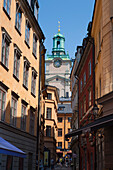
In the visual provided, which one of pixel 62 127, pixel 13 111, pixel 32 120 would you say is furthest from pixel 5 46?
pixel 62 127

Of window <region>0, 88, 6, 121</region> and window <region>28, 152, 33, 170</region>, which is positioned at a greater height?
window <region>0, 88, 6, 121</region>

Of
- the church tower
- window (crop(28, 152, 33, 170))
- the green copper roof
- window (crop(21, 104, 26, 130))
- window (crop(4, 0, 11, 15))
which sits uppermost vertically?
the green copper roof

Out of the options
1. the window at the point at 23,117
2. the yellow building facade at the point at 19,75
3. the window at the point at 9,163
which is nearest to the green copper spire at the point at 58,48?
the yellow building facade at the point at 19,75

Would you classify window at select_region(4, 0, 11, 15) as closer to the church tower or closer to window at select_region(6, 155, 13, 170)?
window at select_region(6, 155, 13, 170)

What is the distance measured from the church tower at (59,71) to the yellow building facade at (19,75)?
8419cm

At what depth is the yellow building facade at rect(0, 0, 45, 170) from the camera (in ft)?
62.4

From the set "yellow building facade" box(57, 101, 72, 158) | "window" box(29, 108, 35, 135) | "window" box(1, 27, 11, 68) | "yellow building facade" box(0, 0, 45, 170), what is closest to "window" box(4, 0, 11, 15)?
"yellow building facade" box(0, 0, 45, 170)

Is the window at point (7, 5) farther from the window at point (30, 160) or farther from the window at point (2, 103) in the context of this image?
the window at point (30, 160)

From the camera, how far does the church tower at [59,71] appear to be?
115m

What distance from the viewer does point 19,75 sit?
22.9m

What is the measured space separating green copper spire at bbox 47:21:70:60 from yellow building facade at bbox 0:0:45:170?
9015 centimetres

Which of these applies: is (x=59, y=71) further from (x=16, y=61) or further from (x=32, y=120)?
(x=16, y=61)

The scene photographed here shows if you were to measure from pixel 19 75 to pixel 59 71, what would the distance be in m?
95.3

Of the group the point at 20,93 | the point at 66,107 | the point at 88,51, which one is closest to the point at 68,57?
the point at 66,107
